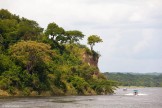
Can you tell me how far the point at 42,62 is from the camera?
9656cm

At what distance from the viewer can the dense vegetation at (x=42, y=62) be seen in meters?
89.8

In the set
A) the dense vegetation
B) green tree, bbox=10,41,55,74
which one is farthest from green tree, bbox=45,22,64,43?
green tree, bbox=10,41,55,74

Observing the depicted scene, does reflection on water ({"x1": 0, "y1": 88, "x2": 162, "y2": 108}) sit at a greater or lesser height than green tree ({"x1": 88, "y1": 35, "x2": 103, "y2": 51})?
lesser

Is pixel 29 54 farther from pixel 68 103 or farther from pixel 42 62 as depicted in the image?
pixel 68 103

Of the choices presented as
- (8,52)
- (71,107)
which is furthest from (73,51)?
(71,107)

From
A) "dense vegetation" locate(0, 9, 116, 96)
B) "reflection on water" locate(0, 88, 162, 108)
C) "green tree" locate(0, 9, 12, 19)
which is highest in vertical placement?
"green tree" locate(0, 9, 12, 19)

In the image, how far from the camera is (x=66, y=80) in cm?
10938

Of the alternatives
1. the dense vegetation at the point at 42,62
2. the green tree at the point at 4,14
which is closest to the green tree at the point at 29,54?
the dense vegetation at the point at 42,62

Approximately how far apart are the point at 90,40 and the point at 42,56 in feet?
162

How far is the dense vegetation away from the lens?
294ft

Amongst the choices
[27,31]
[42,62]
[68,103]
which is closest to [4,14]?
[27,31]

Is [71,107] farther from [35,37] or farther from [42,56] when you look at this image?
[35,37]

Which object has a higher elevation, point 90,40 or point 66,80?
point 90,40

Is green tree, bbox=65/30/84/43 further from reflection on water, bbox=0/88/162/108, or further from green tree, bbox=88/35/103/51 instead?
reflection on water, bbox=0/88/162/108
